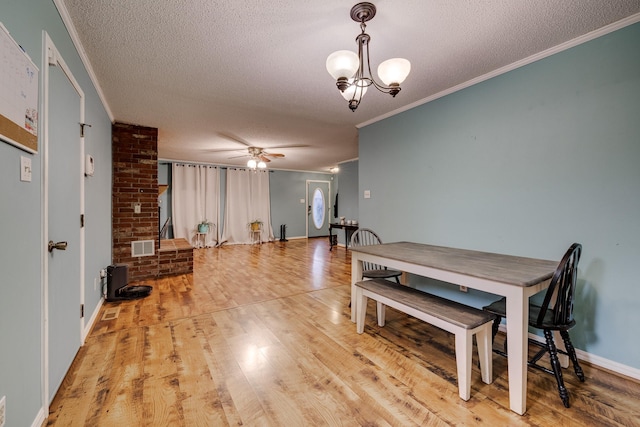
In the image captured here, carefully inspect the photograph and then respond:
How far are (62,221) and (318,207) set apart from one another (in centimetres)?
793

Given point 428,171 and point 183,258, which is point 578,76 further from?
point 183,258

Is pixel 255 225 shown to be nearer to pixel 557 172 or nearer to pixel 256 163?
pixel 256 163

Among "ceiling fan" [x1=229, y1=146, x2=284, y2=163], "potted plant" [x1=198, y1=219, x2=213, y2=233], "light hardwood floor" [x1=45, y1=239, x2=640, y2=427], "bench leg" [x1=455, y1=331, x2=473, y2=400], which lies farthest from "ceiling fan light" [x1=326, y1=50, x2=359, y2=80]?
"potted plant" [x1=198, y1=219, x2=213, y2=233]

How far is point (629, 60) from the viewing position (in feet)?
5.85

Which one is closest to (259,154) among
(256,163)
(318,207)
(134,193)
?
(256,163)

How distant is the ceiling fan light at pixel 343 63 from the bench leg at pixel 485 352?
5.66ft

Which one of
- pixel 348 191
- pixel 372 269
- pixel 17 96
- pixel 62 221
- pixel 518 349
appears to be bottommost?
pixel 518 349

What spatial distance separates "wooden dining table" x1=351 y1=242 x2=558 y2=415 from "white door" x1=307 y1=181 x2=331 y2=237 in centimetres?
680

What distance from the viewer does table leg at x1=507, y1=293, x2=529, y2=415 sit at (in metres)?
1.44

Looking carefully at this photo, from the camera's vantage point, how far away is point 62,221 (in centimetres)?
170

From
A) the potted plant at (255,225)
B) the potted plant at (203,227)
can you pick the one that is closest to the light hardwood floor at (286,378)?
the potted plant at (203,227)

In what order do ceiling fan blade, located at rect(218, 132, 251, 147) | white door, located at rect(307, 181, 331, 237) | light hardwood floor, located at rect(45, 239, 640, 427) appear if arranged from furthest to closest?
white door, located at rect(307, 181, 331, 237) < ceiling fan blade, located at rect(218, 132, 251, 147) < light hardwood floor, located at rect(45, 239, 640, 427)

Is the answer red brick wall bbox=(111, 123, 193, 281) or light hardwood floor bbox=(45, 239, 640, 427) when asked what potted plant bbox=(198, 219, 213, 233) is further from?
light hardwood floor bbox=(45, 239, 640, 427)

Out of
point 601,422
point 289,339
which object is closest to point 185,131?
point 289,339
